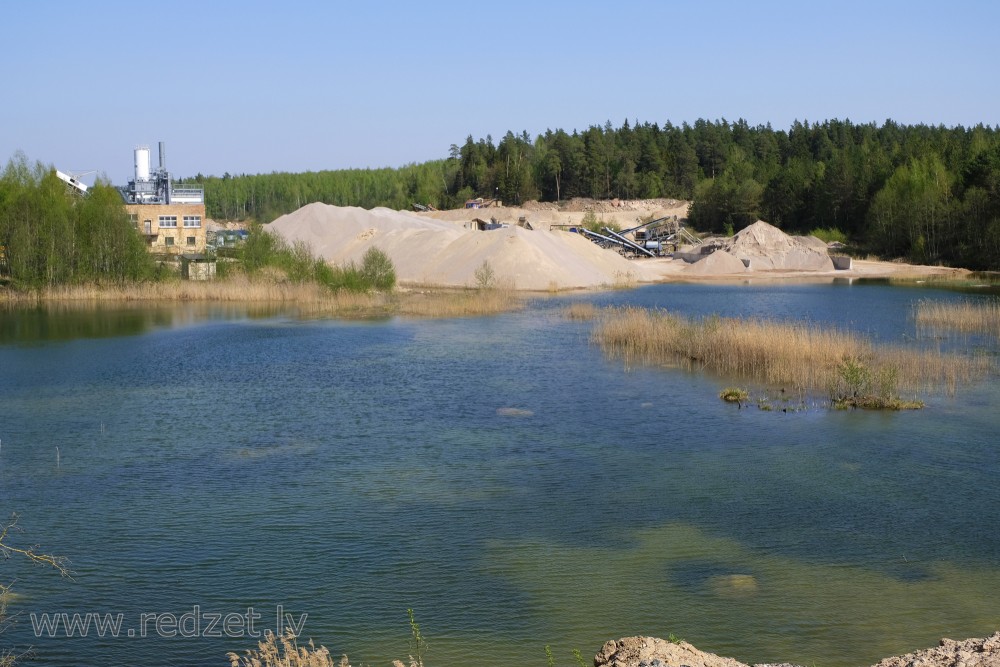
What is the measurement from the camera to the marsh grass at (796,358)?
705 inches

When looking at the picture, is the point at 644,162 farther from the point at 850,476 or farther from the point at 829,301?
the point at 850,476

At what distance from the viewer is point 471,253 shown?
47875 mm

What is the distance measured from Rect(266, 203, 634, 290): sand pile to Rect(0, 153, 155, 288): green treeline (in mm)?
8542

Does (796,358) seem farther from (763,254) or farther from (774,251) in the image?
(774,251)

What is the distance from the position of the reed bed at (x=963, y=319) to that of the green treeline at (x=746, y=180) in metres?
27.0

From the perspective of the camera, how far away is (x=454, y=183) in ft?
357

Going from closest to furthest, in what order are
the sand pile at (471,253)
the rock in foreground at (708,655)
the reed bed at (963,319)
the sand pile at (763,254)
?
the rock in foreground at (708,655) < the reed bed at (963,319) < the sand pile at (471,253) < the sand pile at (763,254)

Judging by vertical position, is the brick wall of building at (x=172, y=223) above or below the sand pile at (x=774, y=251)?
above

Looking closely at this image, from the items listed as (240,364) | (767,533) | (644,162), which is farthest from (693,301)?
(644,162)

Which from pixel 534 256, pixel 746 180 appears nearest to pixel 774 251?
pixel 746 180

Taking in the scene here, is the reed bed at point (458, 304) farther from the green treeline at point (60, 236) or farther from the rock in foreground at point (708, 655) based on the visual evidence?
the rock in foreground at point (708, 655)

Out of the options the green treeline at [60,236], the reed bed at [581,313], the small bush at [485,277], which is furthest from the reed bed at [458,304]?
the green treeline at [60,236]

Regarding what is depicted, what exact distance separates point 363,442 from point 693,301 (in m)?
26.4

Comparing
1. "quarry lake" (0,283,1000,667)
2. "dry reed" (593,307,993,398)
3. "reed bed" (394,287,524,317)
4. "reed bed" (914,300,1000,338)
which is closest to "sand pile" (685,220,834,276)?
"reed bed" (394,287,524,317)
